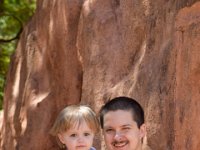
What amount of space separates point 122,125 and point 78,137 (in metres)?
0.47

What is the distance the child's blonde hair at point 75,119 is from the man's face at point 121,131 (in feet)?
1.08

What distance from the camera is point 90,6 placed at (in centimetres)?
710

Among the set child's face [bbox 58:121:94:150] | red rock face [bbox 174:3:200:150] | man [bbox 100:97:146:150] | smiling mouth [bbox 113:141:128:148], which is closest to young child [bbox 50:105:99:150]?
child's face [bbox 58:121:94:150]

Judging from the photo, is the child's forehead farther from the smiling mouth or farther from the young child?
the smiling mouth

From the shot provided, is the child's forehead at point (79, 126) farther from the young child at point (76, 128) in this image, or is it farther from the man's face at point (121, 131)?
the man's face at point (121, 131)

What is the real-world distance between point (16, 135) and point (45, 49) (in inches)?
56.0

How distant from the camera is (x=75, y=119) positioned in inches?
156

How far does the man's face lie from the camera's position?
11.8 feet

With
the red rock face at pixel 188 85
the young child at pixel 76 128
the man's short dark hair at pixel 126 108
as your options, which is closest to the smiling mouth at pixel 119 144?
the man's short dark hair at pixel 126 108

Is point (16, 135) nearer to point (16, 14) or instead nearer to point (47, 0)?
point (47, 0)

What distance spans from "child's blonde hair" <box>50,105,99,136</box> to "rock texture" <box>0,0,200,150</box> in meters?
1.32

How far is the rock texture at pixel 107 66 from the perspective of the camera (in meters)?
5.16

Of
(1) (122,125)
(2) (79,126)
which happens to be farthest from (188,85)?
(1) (122,125)

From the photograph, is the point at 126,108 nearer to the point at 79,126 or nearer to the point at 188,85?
the point at 79,126
